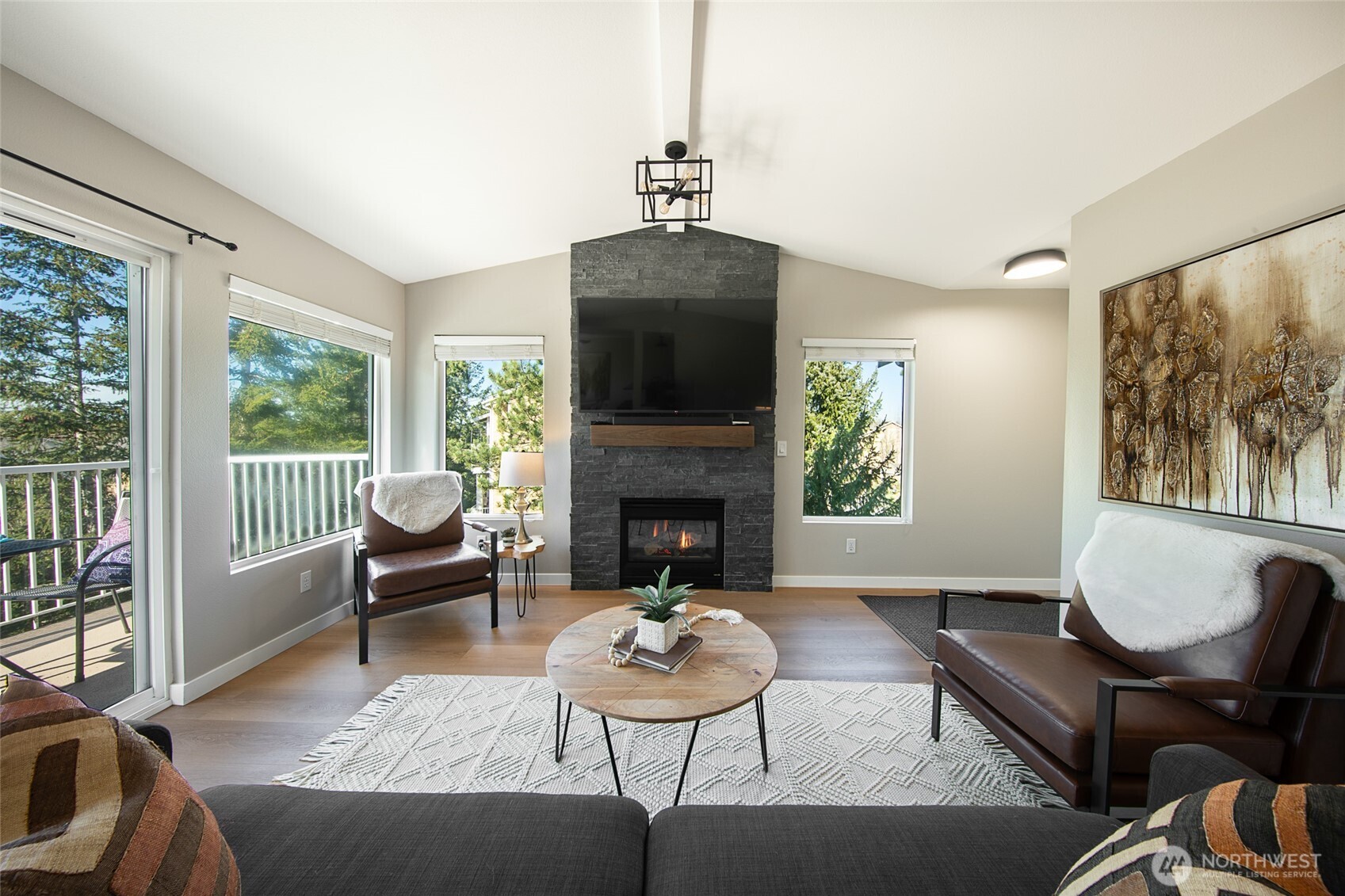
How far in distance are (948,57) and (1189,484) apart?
6.07 feet

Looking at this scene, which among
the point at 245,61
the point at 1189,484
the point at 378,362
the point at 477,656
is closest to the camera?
the point at 245,61

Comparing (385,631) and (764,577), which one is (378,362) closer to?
(385,631)

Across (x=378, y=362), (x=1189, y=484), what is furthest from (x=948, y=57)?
(x=378, y=362)

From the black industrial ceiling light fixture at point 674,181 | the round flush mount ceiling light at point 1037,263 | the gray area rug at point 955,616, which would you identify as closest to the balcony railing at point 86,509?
the black industrial ceiling light fixture at point 674,181

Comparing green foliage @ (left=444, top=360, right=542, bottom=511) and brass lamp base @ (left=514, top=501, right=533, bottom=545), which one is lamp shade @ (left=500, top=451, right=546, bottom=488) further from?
green foliage @ (left=444, top=360, right=542, bottom=511)

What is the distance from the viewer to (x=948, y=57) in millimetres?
1690

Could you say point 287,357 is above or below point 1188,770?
above

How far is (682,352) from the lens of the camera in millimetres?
3420

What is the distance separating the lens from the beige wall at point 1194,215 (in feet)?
4.78

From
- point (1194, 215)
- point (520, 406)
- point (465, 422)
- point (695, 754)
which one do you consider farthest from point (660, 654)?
point (465, 422)

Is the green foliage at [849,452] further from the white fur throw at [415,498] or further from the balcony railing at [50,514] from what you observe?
the balcony railing at [50,514]

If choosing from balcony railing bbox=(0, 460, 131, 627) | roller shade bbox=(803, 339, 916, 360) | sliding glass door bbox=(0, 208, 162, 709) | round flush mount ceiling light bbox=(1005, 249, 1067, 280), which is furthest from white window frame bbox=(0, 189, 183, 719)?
round flush mount ceiling light bbox=(1005, 249, 1067, 280)

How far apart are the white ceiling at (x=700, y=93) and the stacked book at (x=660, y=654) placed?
2.27m

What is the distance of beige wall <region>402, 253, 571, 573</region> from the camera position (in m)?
3.73
